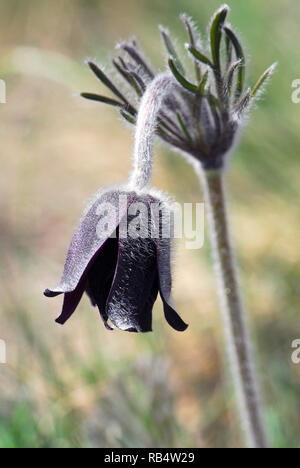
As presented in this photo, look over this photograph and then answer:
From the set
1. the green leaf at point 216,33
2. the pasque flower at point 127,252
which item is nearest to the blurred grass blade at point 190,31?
the green leaf at point 216,33

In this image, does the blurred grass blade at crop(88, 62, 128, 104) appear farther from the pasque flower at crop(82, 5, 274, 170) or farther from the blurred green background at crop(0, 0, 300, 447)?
the blurred green background at crop(0, 0, 300, 447)

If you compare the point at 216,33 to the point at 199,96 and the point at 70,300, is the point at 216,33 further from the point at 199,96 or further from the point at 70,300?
the point at 70,300

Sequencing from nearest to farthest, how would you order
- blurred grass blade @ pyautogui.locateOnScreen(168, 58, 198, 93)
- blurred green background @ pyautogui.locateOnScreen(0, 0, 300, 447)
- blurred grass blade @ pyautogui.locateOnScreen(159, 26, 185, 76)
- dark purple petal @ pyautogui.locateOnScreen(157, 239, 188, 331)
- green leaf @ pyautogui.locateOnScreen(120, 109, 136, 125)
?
dark purple petal @ pyautogui.locateOnScreen(157, 239, 188, 331), blurred grass blade @ pyautogui.locateOnScreen(168, 58, 198, 93), green leaf @ pyautogui.locateOnScreen(120, 109, 136, 125), blurred grass blade @ pyautogui.locateOnScreen(159, 26, 185, 76), blurred green background @ pyautogui.locateOnScreen(0, 0, 300, 447)

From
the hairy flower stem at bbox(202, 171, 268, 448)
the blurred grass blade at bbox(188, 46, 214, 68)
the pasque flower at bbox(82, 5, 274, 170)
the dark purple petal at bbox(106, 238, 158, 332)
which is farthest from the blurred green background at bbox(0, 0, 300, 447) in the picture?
the blurred grass blade at bbox(188, 46, 214, 68)

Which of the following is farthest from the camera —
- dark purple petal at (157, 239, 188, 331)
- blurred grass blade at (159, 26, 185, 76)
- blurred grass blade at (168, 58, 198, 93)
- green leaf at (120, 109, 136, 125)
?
blurred grass blade at (159, 26, 185, 76)

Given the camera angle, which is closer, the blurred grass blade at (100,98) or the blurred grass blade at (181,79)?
the blurred grass blade at (181,79)

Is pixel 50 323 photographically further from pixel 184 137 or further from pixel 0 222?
pixel 184 137

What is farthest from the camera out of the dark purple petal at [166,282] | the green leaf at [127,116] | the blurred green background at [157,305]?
the blurred green background at [157,305]

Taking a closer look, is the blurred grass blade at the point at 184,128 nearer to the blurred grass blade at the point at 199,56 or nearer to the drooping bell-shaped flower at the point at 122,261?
the blurred grass blade at the point at 199,56
